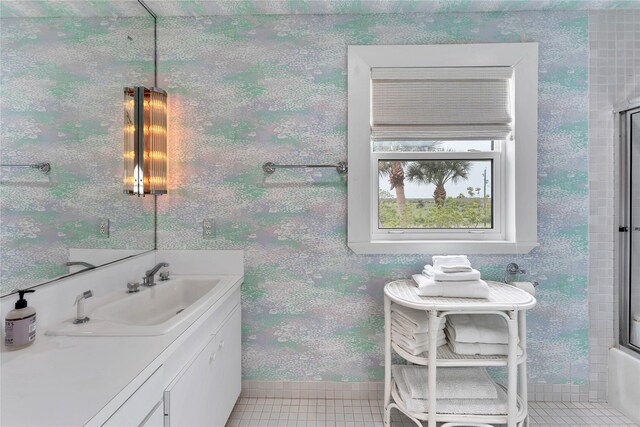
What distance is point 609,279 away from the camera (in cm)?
208

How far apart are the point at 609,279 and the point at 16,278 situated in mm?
2899

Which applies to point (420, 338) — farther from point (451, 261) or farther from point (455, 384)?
point (451, 261)

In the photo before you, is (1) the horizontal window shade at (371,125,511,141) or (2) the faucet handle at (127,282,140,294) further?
(1) the horizontal window shade at (371,125,511,141)

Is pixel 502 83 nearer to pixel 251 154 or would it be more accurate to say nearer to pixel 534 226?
pixel 534 226

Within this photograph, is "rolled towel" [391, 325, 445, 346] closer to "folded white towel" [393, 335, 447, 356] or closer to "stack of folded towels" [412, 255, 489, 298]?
"folded white towel" [393, 335, 447, 356]

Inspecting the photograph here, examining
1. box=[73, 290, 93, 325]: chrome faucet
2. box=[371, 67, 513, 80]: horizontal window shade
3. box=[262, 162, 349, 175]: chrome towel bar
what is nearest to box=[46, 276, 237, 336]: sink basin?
box=[73, 290, 93, 325]: chrome faucet

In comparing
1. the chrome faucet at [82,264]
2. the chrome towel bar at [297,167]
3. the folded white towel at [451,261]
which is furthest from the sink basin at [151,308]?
the folded white towel at [451,261]

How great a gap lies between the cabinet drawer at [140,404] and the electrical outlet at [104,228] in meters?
0.91

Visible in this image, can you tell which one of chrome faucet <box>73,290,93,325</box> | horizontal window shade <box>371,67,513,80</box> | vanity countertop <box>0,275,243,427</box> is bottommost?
vanity countertop <box>0,275,243,427</box>

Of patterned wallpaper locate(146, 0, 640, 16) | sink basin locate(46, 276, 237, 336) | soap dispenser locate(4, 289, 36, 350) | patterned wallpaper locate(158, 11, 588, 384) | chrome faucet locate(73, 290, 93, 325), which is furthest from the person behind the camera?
patterned wallpaper locate(158, 11, 588, 384)

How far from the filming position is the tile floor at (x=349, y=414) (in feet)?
6.27

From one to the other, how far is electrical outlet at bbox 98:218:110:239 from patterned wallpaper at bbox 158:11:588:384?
1.35ft

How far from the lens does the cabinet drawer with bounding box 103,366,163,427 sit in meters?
0.86

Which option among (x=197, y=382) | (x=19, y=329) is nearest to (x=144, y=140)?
(x=19, y=329)
